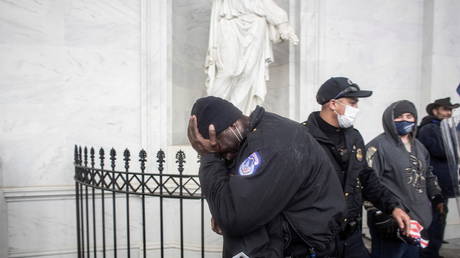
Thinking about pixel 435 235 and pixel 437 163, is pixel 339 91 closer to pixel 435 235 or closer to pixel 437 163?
pixel 437 163

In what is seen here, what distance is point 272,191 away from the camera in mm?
1360

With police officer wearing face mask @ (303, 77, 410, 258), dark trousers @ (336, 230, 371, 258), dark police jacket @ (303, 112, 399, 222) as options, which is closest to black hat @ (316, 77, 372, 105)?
police officer wearing face mask @ (303, 77, 410, 258)

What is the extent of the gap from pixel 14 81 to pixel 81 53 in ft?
2.64

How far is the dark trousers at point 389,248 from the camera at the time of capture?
2779mm

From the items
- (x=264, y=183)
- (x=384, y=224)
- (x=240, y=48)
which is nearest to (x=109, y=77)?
(x=240, y=48)

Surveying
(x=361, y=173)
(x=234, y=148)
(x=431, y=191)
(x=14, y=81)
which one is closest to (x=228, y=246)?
(x=234, y=148)

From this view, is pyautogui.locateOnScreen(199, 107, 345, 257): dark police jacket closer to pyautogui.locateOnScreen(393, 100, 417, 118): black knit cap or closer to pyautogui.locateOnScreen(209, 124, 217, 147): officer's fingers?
pyautogui.locateOnScreen(209, 124, 217, 147): officer's fingers

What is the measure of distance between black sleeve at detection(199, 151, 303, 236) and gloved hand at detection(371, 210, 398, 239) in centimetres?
161

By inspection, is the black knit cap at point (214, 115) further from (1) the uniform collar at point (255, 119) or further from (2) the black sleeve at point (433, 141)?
(2) the black sleeve at point (433, 141)

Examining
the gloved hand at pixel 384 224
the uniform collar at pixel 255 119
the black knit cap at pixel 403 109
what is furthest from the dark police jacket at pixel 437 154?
the uniform collar at pixel 255 119

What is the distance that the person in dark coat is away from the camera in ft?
12.6

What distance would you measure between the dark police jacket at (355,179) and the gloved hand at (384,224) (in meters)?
0.27

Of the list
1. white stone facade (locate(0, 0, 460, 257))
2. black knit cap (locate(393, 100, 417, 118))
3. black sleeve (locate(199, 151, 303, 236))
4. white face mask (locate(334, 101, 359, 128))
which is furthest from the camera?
white stone facade (locate(0, 0, 460, 257))

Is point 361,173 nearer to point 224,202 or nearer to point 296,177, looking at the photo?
point 296,177
